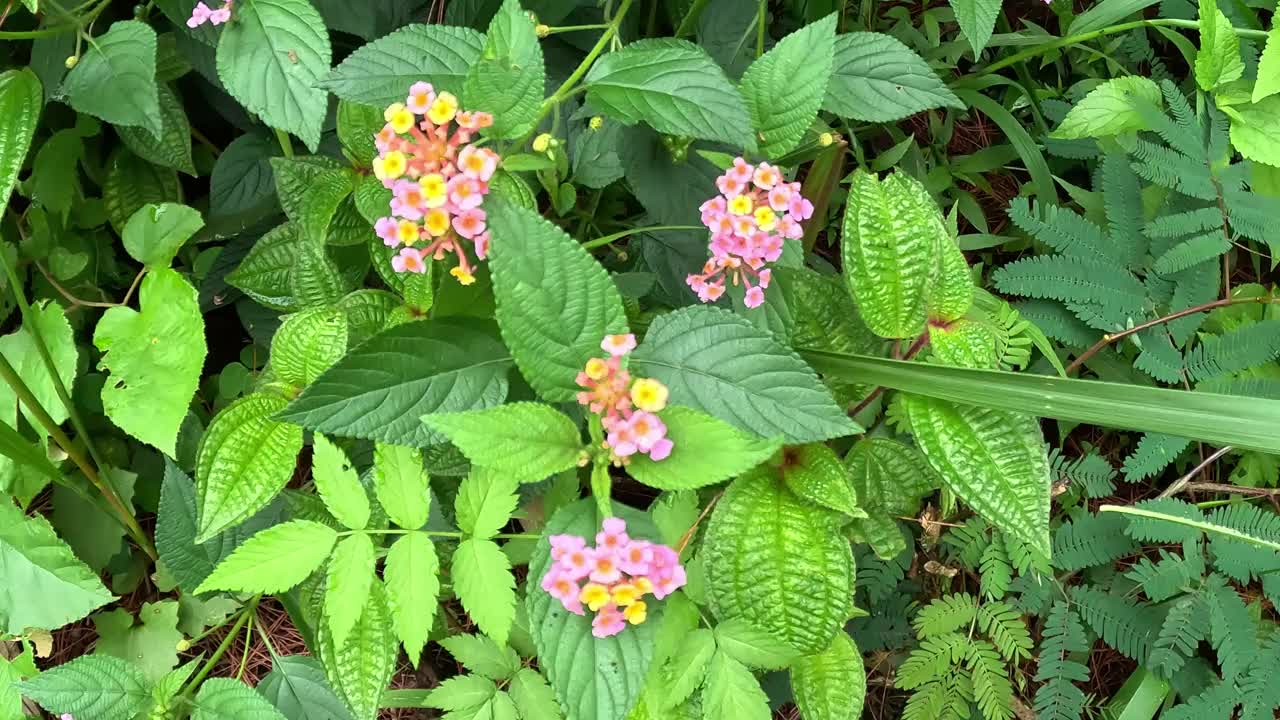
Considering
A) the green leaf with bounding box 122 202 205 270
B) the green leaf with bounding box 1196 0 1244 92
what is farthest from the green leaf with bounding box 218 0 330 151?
the green leaf with bounding box 1196 0 1244 92

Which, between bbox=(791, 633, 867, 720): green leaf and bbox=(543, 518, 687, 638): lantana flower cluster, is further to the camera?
bbox=(791, 633, 867, 720): green leaf

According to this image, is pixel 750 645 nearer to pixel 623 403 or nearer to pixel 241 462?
pixel 623 403

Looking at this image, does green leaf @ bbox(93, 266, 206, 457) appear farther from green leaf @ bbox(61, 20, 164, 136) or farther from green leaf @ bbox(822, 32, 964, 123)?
green leaf @ bbox(822, 32, 964, 123)

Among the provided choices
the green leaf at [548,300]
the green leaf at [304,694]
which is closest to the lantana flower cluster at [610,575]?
the green leaf at [548,300]

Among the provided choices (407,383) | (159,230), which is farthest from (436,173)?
(159,230)

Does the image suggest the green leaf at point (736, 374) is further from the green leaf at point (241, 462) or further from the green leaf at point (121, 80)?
the green leaf at point (121, 80)

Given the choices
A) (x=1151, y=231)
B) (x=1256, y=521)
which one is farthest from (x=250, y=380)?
(x=1256, y=521)
